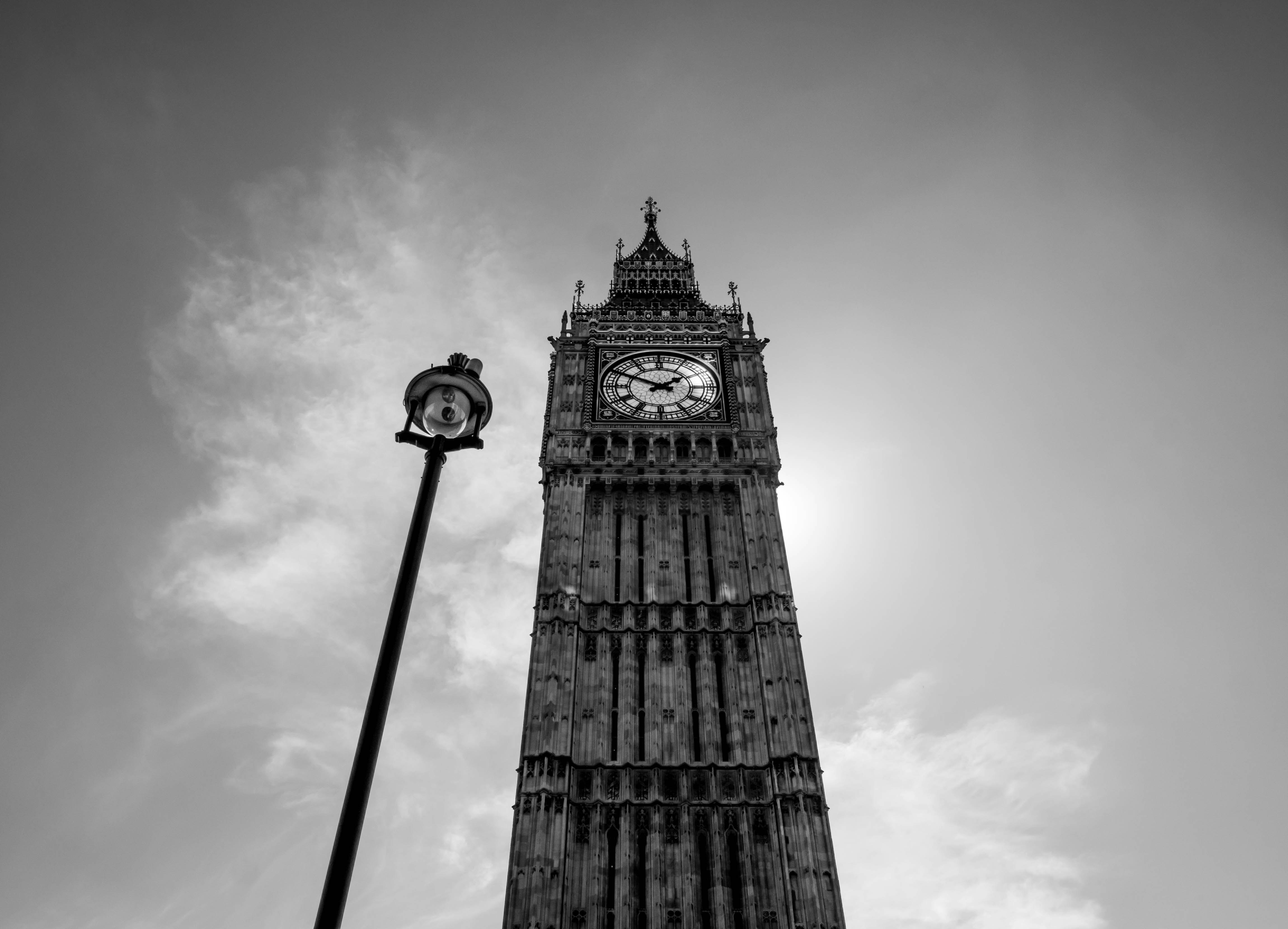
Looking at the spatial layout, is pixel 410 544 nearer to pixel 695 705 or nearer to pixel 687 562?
pixel 695 705

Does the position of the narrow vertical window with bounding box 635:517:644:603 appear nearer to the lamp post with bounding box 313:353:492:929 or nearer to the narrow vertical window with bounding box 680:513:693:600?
the narrow vertical window with bounding box 680:513:693:600

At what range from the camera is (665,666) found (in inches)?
1409

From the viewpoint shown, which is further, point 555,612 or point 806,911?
point 555,612

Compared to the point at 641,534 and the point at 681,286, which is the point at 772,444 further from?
the point at 681,286

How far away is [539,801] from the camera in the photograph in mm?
30422

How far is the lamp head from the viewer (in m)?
8.98

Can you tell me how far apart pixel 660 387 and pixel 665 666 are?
17015 millimetres

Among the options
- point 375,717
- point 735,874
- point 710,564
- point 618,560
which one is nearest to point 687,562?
point 710,564

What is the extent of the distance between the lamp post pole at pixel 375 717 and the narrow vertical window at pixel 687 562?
30897 mm

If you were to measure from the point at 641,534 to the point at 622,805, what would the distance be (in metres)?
13.1

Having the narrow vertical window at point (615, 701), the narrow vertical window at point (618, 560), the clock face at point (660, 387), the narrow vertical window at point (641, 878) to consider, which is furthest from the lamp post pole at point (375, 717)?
the clock face at point (660, 387)

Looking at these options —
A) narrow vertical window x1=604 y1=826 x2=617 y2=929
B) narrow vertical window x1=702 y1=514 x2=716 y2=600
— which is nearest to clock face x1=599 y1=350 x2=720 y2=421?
narrow vertical window x1=702 y1=514 x2=716 y2=600

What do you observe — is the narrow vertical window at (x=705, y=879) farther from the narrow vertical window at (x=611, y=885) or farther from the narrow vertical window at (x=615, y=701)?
the narrow vertical window at (x=615, y=701)

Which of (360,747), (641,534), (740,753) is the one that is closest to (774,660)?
(740,753)
